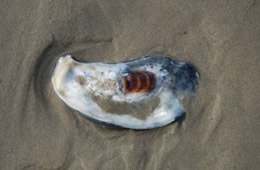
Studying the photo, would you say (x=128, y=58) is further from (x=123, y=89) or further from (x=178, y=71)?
(x=178, y=71)

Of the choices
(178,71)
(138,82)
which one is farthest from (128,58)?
(178,71)

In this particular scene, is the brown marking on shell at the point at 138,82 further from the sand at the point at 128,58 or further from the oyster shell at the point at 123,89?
the sand at the point at 128,58

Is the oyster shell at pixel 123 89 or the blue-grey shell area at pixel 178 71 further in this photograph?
the blue-grey shell area at pixel 178 71

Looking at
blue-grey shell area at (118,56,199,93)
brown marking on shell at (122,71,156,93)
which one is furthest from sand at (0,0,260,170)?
brown marking on shell at (122,71,156,93)

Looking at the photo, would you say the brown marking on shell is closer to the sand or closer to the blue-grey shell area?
the blue-grey shell area

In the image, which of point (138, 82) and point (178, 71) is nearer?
point (138, 82)

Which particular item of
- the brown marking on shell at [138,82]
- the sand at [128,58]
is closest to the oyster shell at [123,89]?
the brown marking on shell at [138,82]
